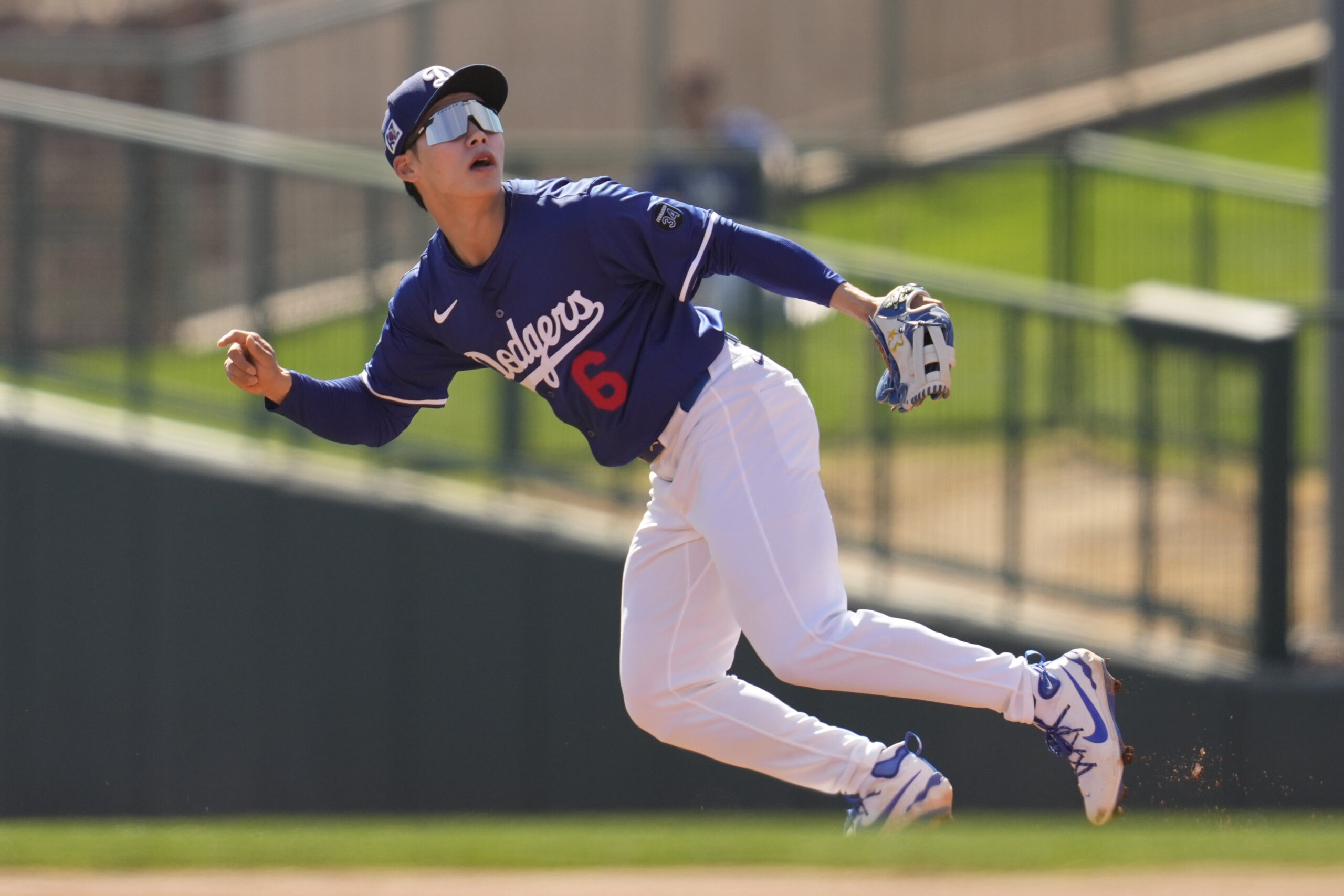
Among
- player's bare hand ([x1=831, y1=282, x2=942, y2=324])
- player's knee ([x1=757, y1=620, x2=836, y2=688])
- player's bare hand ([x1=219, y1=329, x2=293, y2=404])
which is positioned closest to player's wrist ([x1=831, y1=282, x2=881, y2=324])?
player's bare hand ([x1=831, y1=282, x2=942, y2=324])

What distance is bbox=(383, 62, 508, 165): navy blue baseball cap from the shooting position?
4.39 m

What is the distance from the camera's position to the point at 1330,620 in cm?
734

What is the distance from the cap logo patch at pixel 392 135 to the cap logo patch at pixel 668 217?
0.67m

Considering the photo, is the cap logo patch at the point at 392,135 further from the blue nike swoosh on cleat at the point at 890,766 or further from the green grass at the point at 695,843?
the green grass at the point at 695,843

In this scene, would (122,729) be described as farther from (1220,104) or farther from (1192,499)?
(1220,104)

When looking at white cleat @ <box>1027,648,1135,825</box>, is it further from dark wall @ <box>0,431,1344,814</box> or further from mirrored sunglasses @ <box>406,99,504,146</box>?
dark wall @ <box>0,431,1344,814</box>

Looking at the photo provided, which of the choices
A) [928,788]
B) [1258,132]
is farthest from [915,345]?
[1258,132]

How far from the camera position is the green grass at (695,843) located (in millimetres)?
6582

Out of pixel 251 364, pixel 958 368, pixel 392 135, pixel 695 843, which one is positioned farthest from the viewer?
pixel 958 368

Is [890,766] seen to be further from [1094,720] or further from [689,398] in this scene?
[689,398]

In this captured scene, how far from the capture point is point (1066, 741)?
445 centimetres

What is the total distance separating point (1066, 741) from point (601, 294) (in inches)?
63.7

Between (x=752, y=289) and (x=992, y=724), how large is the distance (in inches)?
84.0

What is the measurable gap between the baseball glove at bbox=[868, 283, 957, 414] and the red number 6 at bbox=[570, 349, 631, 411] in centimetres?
65
